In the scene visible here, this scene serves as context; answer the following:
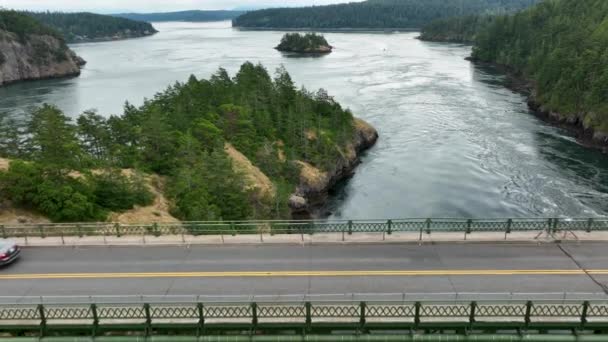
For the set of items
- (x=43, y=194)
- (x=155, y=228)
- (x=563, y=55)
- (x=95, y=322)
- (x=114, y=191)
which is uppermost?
(x=563, y=55)

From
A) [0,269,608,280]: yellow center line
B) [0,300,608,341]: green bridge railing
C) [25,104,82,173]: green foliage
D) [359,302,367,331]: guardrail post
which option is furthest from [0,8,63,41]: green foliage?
[359,302,367,331]: guardrail post

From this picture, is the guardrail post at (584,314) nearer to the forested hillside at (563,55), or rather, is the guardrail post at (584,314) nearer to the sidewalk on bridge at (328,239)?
the sidewalk on bridge at (328,239)

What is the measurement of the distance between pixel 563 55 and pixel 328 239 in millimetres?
96015

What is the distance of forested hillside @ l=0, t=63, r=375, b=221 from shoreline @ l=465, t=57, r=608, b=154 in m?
37.0

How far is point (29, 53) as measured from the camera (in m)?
177

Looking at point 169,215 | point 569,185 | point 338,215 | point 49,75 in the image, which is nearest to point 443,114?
point 569,185

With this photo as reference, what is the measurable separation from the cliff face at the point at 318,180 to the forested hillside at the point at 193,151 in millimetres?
474

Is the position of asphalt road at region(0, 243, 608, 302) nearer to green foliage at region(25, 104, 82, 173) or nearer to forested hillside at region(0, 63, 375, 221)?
forested hillside at region(0, 63, 375, 221)

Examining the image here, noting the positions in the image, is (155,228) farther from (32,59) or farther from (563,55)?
(32,59)

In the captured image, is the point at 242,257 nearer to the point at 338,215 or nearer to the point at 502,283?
the point at 502,283

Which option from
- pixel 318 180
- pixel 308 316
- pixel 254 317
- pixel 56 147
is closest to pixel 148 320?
pixel 254 317

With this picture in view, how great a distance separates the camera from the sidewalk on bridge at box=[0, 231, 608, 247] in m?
25.7

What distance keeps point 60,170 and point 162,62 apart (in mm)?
151952

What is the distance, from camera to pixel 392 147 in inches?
3100
